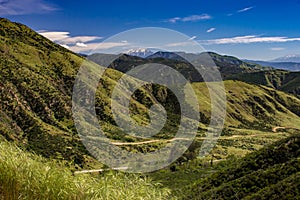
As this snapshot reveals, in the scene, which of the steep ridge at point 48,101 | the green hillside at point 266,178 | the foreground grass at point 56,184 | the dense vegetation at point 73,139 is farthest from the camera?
the steep ridge at point 48,101

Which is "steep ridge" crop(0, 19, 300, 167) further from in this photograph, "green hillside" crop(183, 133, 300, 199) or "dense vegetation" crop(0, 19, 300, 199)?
"green hillside" crop(183, 133, 300, 199)

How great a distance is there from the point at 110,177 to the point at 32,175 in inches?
53.5

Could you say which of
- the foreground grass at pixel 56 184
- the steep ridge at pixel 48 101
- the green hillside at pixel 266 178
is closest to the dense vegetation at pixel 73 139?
the foreground grass at pixel 56 184

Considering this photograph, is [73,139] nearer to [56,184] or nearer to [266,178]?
[266,178]

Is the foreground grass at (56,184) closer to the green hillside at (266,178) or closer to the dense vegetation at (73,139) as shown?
the dense vegetation at (73,139)

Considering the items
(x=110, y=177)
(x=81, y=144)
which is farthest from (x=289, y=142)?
(x=81, y=144)

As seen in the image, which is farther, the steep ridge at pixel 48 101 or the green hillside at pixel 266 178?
the steep ridge at pixel 48 101

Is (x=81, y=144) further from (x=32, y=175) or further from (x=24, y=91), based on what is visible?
(x=32, y=175)

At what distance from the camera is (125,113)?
12525cm

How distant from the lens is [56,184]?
563 cm

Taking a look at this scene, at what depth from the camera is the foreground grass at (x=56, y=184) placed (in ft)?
18.0

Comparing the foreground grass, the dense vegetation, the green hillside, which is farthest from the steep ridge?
the foreground grass

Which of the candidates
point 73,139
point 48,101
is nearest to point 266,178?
point 73,139

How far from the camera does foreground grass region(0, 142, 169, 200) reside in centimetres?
550
